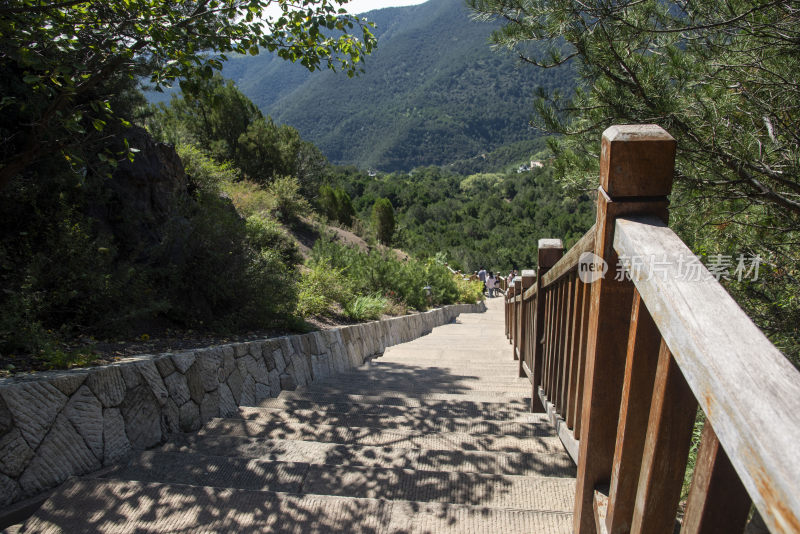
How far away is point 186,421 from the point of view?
3.49m

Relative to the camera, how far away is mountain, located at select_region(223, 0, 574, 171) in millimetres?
104562

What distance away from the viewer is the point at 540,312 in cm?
346

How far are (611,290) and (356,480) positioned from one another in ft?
4.67

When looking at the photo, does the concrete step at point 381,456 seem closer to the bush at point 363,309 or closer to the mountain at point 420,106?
the bush at point 363,309

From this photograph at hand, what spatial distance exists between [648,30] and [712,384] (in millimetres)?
3338

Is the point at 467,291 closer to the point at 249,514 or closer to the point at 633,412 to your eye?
the point at 249,514

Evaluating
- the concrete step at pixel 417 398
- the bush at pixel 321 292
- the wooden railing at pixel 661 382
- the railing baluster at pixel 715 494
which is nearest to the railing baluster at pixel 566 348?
the wooden railing at pixel 661 382

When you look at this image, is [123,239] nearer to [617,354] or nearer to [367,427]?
[367,427]

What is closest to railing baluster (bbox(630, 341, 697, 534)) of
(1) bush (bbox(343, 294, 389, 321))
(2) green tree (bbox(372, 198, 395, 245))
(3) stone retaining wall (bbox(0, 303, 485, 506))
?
(3) stone retaining wall (bbox(0, 303, 485, 506))

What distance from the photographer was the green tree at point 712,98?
322 cm

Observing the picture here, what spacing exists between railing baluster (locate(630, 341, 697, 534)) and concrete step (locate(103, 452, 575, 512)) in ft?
2.80

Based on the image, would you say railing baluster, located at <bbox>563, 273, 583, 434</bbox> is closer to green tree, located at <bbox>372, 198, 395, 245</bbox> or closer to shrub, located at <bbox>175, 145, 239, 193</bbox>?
shrub, located at <bbox>175, 145, 239, 193</bbox>

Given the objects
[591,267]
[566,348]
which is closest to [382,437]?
[566,348]

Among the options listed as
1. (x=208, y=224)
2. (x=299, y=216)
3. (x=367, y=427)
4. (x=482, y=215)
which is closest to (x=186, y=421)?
(x=367, y=427)
